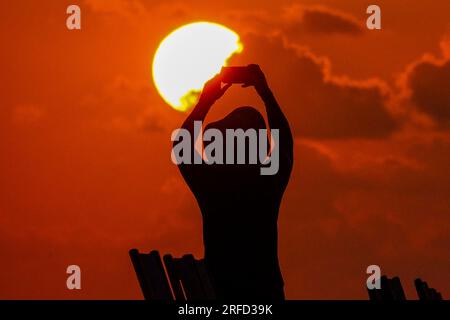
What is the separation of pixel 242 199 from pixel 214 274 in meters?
0.95

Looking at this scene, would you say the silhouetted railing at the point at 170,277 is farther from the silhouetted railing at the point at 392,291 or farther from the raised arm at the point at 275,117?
the silhouetted railing at the point at 392,291

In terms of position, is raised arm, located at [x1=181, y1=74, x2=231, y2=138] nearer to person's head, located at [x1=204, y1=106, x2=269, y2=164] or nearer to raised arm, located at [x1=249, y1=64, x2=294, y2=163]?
person's head, located at [x1=204, y1=106, x2=269, y2=164]

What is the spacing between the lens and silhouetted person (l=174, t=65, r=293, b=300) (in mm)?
14977

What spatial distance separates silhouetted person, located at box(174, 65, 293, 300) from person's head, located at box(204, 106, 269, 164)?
1 centimetres

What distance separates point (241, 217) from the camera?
15094 mm

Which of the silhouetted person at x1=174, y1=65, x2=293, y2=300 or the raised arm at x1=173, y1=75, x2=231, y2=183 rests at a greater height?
the raised arm at x1=173, y1=75, x2=231, y2=183

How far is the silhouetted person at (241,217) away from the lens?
590 inches

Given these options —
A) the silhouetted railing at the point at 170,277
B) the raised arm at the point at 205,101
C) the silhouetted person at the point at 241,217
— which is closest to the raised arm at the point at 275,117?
the silhouetted person at the point at 241,217

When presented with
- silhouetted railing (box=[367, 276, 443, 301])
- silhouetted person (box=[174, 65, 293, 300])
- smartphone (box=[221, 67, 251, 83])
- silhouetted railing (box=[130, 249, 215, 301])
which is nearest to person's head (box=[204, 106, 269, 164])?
silhouetted person (box=[174, 65, 293, 300])

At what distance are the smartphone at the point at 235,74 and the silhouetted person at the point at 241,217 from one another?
1.78 feet

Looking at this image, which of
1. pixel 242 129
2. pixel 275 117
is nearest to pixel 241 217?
pixel 242 129

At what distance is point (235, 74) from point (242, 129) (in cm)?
79
